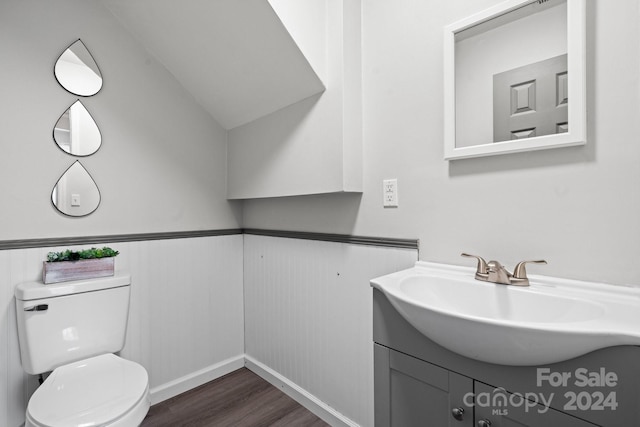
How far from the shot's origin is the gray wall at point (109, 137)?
151cm

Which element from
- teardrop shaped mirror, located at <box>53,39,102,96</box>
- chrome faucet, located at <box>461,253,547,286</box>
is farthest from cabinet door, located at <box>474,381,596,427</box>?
teardrop shaped mirror, located at <box>53,39,102,96</box>

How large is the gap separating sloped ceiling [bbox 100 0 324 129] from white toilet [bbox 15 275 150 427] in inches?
47.5

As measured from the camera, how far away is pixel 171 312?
2.03 metres

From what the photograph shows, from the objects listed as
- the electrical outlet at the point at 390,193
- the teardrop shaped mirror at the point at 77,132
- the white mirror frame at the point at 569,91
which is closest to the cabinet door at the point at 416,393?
the electrical outlet at the point at 390,193

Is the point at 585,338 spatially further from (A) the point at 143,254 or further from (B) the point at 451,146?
(A) the point at 143,254

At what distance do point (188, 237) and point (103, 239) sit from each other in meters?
0.47

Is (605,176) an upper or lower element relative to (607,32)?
lower

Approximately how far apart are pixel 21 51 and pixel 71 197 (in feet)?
2.34

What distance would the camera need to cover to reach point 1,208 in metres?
1.47

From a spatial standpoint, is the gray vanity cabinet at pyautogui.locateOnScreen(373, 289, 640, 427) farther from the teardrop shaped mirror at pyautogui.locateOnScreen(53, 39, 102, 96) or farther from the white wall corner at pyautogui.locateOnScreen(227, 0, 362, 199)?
the teardrop shaped mirror at pyautogui.locateOnScreen(53, 39, 102, 96)

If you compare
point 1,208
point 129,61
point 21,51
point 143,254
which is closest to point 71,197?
point 1,208

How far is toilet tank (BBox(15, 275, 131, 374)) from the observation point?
54.5 inches

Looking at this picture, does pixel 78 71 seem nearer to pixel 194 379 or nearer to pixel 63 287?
pixel 63 287

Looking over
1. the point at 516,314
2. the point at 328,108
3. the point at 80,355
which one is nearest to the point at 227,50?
the point at 328,108
